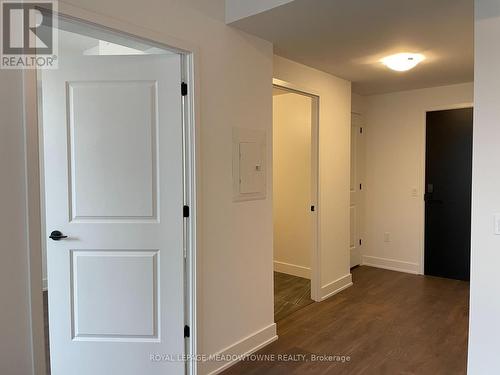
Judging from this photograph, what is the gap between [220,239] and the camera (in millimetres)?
2543

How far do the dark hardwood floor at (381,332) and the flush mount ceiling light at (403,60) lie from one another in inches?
91.0

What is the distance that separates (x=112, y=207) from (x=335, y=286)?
9.16 feet

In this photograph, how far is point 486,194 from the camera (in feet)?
6.48

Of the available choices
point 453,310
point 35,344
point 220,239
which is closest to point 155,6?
point 220,239

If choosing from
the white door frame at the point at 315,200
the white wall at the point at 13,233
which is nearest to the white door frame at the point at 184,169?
the white wall at the point at 13,233

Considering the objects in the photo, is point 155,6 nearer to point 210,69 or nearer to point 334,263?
point 210,69

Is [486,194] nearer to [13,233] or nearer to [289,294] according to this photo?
[13,233]

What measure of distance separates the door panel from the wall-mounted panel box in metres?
2.84

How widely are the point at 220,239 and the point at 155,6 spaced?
149cm

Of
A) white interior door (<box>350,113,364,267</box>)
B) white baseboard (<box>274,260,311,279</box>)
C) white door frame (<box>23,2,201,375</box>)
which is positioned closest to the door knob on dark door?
white door frame (<box>23,2,201,375</box>)

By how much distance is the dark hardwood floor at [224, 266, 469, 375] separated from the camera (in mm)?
2605

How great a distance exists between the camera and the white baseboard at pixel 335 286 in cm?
396

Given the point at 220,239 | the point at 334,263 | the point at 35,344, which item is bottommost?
the point at 334,263

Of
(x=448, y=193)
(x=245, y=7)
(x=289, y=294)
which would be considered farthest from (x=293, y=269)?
(x=245, y=7)
